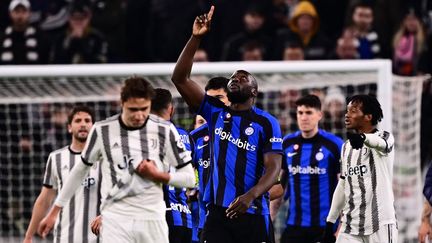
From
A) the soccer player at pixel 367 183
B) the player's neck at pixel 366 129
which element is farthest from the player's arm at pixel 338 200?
the player's neck at pixel 366 129

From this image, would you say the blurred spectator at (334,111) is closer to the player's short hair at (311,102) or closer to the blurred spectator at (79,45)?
the player's short hair at (311,102)

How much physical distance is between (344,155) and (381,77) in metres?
3.43

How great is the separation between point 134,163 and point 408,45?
27.5 ft

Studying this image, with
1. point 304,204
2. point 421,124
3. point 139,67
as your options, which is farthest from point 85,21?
point 304,204

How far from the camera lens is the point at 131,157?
8.65 m

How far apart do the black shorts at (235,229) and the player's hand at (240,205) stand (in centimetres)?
24

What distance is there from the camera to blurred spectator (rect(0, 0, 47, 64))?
1606cm

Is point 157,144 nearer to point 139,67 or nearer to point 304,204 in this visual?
point 304,204

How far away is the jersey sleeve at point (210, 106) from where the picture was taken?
9.52 metres

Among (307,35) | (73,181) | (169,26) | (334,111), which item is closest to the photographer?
(73,181)

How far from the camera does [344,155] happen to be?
10125mm

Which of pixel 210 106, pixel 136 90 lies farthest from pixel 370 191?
pixel 136 90

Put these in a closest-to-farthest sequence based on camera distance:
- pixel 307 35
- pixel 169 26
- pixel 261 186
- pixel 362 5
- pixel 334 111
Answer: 1. pixel 261 186
2. pixel 334 111
3. pixel 362 5
4. pixel 307 35
5. pixel 169 26

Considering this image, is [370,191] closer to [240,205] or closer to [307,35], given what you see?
[240,205]
